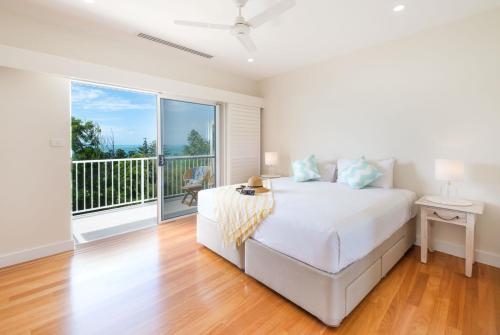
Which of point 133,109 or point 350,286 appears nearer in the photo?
point 350,286

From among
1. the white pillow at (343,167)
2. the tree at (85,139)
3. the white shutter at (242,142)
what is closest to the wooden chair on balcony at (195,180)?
the white shutter at (242,142)

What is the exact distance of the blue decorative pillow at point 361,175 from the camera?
9.93 feet

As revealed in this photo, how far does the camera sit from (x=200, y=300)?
1.98m

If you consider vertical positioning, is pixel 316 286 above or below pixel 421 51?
below

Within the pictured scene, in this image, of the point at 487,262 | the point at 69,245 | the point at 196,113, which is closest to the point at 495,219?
the point at 487,262

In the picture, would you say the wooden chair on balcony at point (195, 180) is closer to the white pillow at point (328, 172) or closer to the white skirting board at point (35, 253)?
the white skirting board at point (35, 253)

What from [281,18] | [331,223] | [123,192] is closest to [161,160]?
[123,192]

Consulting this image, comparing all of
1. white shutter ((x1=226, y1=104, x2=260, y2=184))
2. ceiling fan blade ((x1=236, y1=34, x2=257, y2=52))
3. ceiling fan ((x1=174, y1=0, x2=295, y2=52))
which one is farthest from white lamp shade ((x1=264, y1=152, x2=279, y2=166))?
ceiling fan ((x1=174, y1=0, x2=295, y2=52))

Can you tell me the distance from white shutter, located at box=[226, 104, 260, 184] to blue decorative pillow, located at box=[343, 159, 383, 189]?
214 centimetres

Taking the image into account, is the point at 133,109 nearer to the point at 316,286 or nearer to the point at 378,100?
the point at 378,100

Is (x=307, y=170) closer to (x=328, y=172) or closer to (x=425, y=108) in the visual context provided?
(x=328, y=172)

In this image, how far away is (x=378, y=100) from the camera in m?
3.36

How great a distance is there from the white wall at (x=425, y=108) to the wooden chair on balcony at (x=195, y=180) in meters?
2.06

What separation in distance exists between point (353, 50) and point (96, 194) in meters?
5.06
